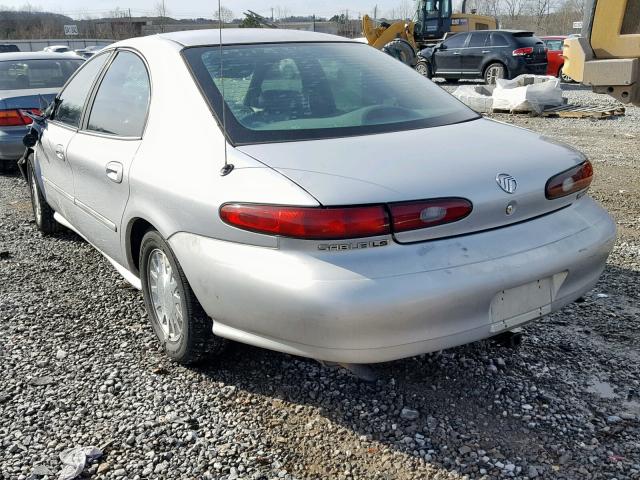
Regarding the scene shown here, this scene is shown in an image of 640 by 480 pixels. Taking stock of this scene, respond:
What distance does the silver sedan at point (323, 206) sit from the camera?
2326mm

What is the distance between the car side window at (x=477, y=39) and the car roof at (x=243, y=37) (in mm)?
16184

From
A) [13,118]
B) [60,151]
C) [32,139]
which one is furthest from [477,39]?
[60,151]

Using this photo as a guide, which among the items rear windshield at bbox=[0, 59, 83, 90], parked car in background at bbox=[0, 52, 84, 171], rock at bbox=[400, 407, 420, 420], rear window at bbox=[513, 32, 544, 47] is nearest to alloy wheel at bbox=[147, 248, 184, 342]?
rock at bbox=[400, 407, 420, 420]

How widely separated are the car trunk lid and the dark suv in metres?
16.3

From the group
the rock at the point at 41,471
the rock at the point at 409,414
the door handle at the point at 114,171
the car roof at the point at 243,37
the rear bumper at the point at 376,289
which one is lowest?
the rock at the point at 41,471

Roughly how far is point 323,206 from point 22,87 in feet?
23.7

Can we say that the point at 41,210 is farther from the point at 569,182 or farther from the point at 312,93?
→ the point at 569,182

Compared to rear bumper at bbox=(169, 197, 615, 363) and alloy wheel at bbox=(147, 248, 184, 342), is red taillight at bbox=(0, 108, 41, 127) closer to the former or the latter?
alloy wheel at bbox=(147, 248, 184, 342)

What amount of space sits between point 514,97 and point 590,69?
27.3 ft

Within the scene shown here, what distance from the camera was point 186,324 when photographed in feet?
9.71

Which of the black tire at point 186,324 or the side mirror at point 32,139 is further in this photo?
the side mirror at point 32,139

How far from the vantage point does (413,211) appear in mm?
2348

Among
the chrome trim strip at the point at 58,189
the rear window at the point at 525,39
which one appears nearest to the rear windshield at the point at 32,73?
the chrome trim strip at the point at 58,189

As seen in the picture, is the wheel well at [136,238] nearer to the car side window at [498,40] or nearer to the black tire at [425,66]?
the car side window at [498,40]
